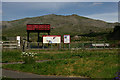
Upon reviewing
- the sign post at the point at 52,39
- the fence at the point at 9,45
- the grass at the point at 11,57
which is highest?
the sign post at the point at 52,39

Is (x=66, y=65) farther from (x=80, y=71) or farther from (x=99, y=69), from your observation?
(x=99, y=69)

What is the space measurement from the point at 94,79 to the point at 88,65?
2.78 metres

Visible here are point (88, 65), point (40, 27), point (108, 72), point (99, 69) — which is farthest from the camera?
point (40, 27)

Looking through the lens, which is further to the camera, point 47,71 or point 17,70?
point 17,70

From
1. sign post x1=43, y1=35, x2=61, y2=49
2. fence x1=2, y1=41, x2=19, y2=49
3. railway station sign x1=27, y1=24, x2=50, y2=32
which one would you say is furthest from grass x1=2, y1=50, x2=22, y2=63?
railway station sign x1=27, y1=24, x2=50, y2=32

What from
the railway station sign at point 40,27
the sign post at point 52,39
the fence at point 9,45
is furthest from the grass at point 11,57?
the railway station sign at point 40,27

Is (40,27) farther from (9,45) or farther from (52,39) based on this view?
(9,45)

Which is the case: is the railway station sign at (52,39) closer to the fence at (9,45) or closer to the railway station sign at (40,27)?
the fence at (9,45)

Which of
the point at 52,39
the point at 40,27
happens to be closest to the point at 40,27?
the point at 40,27

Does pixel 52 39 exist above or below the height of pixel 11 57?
above

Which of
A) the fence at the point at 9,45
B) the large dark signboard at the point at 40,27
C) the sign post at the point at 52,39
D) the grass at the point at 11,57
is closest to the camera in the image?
the grass at the point at 11,57

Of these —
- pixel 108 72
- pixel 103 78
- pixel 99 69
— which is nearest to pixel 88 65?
pixel 99 69

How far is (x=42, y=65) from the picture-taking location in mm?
11836

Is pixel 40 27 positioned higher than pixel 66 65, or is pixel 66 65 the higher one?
pixel 40 27
